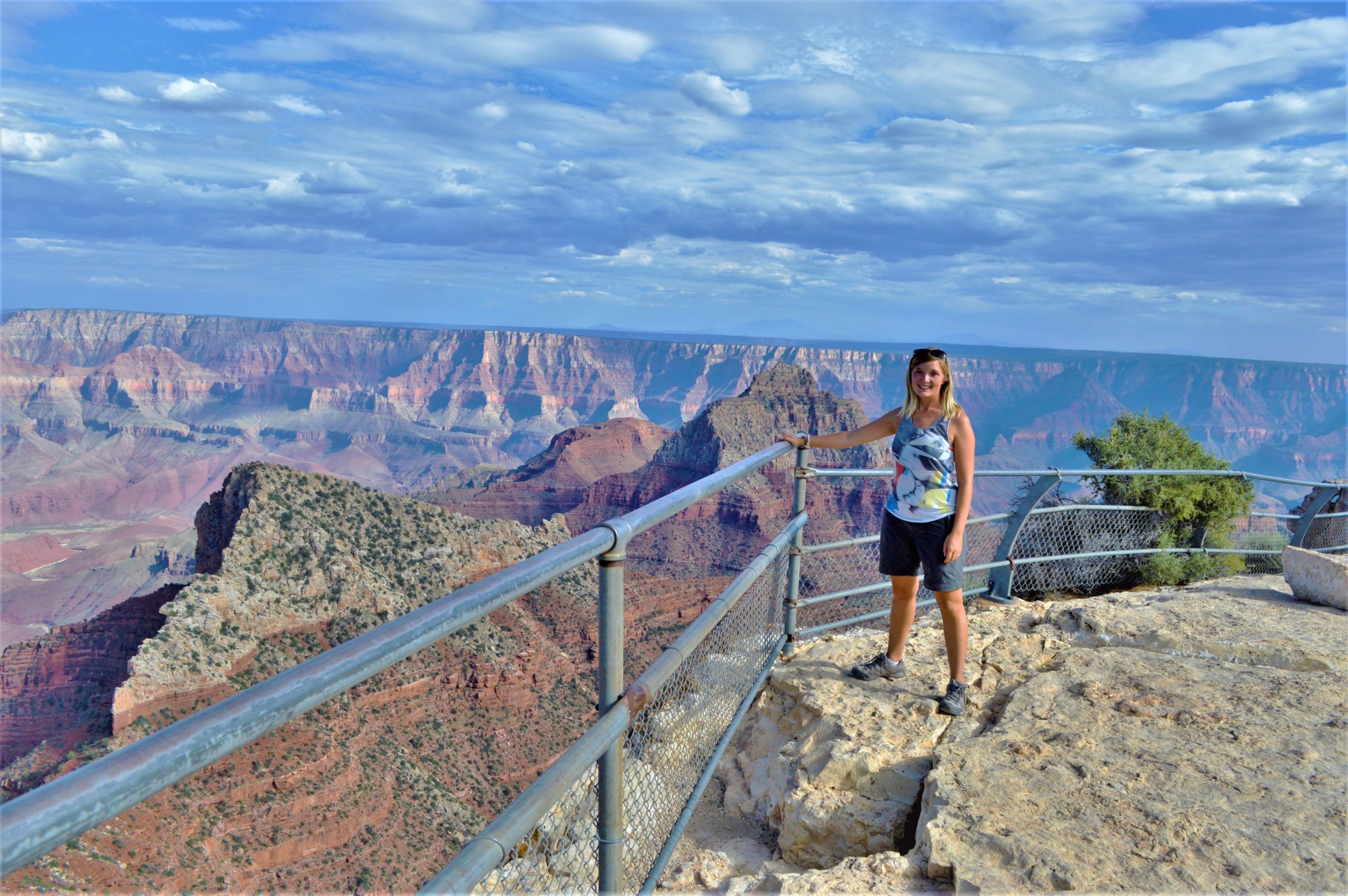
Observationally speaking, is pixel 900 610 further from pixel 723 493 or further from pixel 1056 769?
pixel 723 493

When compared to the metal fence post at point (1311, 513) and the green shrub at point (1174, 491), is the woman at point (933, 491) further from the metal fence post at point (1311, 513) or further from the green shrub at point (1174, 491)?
the metal fence post at point (1311, 513)

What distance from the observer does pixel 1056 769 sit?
3410 mm

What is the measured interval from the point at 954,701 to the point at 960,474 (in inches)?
46.5

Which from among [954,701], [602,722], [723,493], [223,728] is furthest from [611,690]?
[723,493]

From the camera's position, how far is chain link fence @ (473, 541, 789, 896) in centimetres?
282

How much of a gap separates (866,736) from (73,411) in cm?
23019

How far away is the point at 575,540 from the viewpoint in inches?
79.4

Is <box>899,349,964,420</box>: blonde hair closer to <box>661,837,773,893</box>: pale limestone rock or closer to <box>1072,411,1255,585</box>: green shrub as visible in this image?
<box>661,837,773,893</box>: pale limestone rock

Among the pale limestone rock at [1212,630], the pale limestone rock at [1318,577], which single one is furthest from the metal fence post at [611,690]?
the pale limestone rock at [1318,577]

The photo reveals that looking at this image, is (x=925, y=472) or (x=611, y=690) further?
(x=925, y=472)

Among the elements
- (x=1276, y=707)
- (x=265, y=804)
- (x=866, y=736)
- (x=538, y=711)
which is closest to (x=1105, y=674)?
(x=1276, y=707)

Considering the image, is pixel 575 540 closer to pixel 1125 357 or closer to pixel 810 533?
pixel 810 533

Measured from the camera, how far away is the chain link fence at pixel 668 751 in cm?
282

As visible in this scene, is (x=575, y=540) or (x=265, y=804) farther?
(x=265, y=804)
